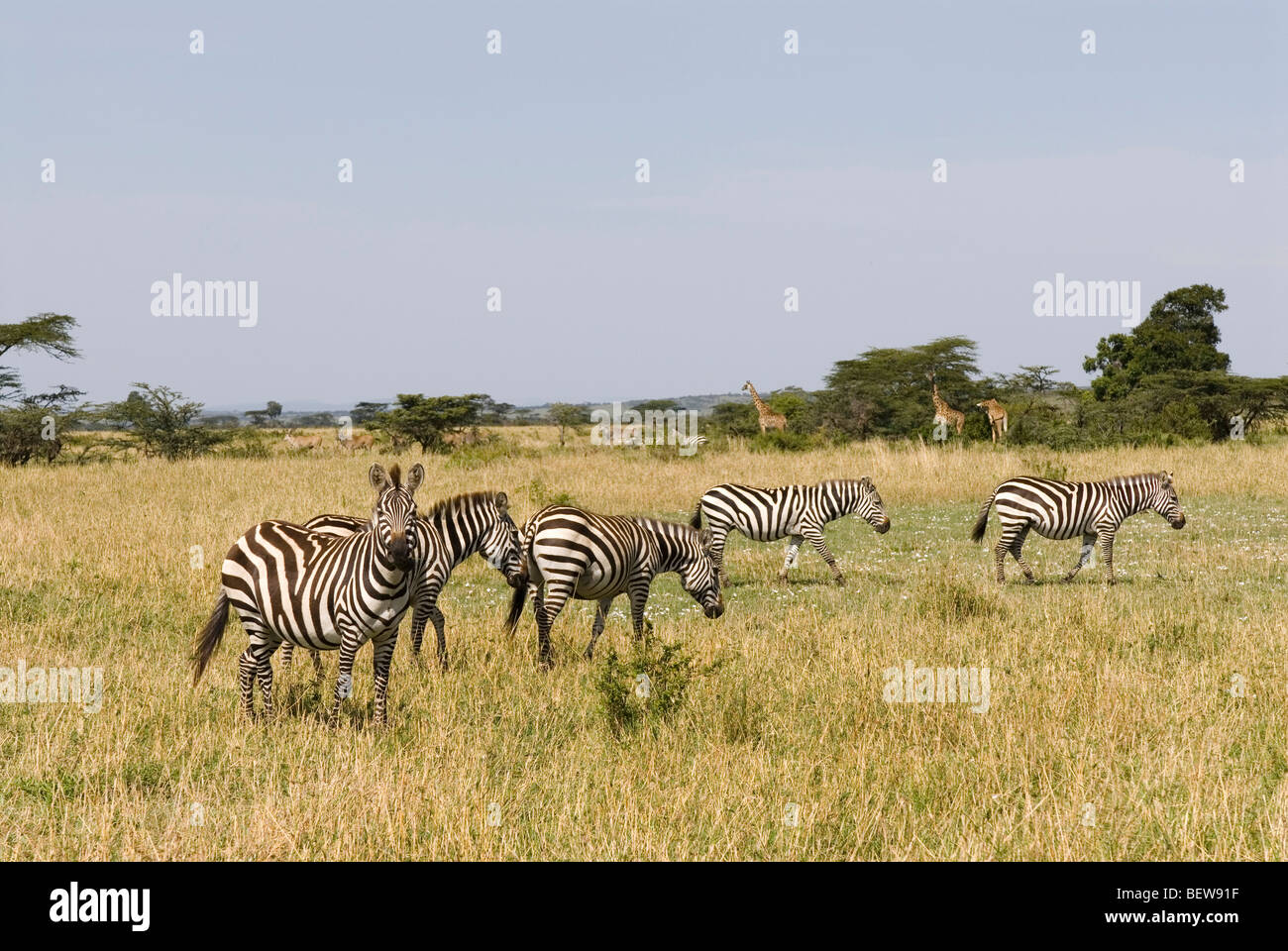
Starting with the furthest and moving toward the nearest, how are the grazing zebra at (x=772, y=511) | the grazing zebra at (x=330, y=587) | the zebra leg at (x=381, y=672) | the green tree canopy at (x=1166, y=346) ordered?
the green tree canopy at (x=1166, y=346), the grazing zebra at (x=772, y=511), the zebra leg at (x=381, y=672), the grazing zebra at (x=330, y=587)

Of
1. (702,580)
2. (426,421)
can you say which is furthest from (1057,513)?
(426,421)

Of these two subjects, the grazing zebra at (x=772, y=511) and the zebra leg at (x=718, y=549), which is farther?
the grazing zebra at (x=772, y=511)

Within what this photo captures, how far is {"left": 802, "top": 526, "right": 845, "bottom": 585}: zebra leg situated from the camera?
14.2 m

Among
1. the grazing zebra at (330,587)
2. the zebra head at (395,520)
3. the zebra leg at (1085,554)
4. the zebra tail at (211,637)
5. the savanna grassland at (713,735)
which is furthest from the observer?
the zebra leg at (1085,554)

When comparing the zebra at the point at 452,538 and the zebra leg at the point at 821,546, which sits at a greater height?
the zebra at the point at 452,538

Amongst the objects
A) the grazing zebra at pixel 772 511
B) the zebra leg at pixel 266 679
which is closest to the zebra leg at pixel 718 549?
the grazing zebra at pixel 772 511

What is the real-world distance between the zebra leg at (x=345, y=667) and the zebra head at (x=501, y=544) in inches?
119

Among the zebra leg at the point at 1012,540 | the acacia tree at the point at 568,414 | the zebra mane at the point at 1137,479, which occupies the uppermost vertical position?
the acacia tree at the point at 568,414

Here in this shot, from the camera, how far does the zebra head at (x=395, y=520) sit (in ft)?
21.6

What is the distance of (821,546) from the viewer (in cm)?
1469

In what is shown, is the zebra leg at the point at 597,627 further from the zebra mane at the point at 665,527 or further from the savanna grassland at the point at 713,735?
the zebra mane at the point at 665,527

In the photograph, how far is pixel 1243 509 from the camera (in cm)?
2006

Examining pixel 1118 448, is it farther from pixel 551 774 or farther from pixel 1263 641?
pixel 551 774

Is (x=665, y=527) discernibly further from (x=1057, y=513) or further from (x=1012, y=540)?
(x=1057, y=513)
